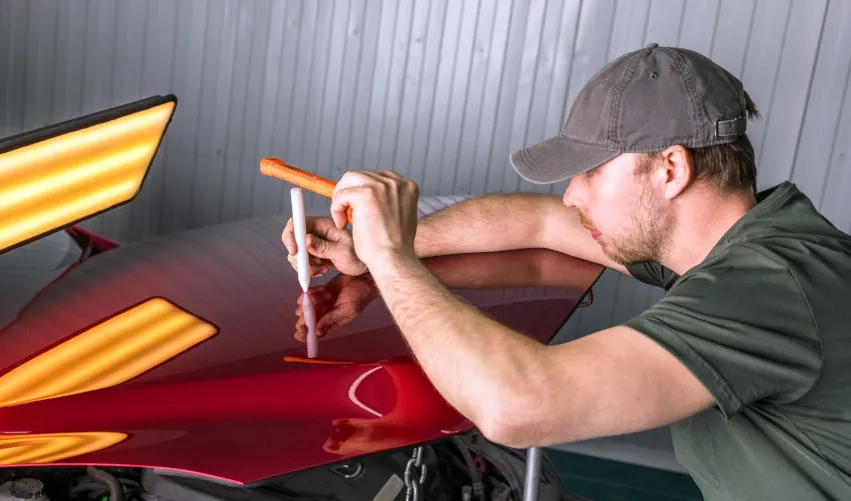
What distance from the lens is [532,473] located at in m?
1.57

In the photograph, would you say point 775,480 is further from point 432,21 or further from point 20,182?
point 432,21

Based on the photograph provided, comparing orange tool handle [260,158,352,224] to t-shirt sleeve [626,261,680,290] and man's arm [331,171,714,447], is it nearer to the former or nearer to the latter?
man's arm [331,171,714,447]

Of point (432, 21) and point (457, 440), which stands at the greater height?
point (432, 21)

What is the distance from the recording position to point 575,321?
128 inches

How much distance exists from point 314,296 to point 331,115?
183cm

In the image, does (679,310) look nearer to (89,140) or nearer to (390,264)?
(390,264)

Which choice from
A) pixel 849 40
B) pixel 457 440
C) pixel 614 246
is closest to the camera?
pixel 614 246

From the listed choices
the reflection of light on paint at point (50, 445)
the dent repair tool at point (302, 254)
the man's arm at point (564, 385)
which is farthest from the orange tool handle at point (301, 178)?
the reflection of light on paint at point (50, 445)

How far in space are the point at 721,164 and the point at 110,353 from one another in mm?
948

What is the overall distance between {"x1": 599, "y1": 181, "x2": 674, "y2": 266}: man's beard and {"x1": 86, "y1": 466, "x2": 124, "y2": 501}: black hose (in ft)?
2.77

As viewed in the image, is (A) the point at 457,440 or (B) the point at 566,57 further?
(B) the point at 566,57

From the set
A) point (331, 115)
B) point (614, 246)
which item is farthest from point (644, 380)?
point (331, 115)

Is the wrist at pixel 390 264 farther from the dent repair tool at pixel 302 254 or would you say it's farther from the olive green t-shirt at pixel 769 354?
the olive green t-shirt at pixel 769 354

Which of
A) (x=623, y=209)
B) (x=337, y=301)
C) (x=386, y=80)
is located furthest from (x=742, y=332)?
(x=386, y=80)
